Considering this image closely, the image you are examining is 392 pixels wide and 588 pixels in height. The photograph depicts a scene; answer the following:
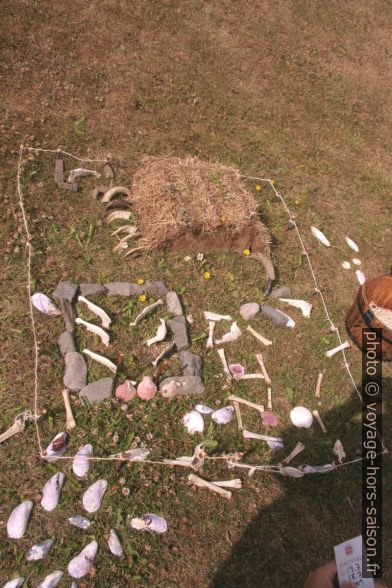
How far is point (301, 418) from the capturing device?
5.41 m

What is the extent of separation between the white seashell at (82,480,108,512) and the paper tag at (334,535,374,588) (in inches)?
94.3

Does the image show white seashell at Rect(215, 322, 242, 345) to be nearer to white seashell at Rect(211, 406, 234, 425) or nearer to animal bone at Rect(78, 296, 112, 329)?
white seashell at Rect(211, 406, 234, 425)

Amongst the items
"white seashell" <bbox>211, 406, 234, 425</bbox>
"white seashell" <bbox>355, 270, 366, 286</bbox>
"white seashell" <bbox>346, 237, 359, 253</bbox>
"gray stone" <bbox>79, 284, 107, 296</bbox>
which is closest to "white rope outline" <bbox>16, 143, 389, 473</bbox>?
"white seashell" <bbox>211, 406, 234, 425</bbox>

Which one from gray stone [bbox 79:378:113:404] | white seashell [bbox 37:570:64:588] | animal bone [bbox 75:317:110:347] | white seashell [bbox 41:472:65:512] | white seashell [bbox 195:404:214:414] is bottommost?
white seashell [bbox 37:570:64:588]

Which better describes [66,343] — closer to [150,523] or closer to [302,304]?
[150,523]

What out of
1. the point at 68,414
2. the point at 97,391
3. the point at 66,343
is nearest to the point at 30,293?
the point at 66,343

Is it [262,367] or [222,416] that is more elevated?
[262,367]

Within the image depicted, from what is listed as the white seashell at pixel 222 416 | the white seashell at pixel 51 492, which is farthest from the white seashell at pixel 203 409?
the white seashell at pixel 51 492

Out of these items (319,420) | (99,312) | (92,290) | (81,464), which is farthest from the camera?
(92,290)

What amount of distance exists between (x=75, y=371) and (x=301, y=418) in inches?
119

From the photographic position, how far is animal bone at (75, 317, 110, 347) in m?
5.45

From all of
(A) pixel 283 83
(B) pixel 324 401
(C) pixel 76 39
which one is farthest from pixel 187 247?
(A) pixel 283 83

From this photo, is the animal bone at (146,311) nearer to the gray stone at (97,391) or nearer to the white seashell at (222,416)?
the gray stone at (97,391)

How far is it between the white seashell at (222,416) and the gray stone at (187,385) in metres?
0.36
